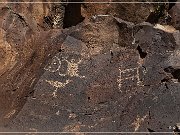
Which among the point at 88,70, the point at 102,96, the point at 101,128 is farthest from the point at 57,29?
the point at 101,128

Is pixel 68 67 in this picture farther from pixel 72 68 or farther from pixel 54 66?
pixel 54 66

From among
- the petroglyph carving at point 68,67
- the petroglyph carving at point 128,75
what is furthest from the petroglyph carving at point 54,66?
the petroglyph carving at point 128,75

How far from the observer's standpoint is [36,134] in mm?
6746

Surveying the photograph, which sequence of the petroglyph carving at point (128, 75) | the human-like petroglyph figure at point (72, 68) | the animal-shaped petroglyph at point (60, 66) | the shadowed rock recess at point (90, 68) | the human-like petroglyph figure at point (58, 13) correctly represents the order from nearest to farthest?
the shadowed rock recess at point (90, 68), the petroglyph carving at point (128, 75), the animal-shaped petroglyph at point (60, 66), the human-like petroglyph figure at point (72, 68), the human-like petroglyph figure at point (58, 13)

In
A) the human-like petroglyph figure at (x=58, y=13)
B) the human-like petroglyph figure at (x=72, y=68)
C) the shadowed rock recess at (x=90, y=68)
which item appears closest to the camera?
the shadowed rock recess at (x=90, y=68)

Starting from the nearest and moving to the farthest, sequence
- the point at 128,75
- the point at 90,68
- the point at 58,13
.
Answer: the point at 128,75, the point at 90,68, the point at 58,13

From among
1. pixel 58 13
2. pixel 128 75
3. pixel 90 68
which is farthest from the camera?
pixel 58 13

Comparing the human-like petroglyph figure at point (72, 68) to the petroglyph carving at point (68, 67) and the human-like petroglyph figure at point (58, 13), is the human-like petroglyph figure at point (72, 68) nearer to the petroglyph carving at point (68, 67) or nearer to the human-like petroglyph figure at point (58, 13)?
the petroglyph carving at point (68, 67)

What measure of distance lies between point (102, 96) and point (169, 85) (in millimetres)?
1092

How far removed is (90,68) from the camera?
785 centimetres

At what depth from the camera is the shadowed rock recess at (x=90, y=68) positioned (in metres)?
6.93

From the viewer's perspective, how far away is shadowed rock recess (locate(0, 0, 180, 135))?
6934 millimetres

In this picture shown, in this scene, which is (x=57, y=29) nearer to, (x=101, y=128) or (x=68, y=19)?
(x=68, y=19)

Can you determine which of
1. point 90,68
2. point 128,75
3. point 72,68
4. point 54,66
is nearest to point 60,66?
point 54,66
